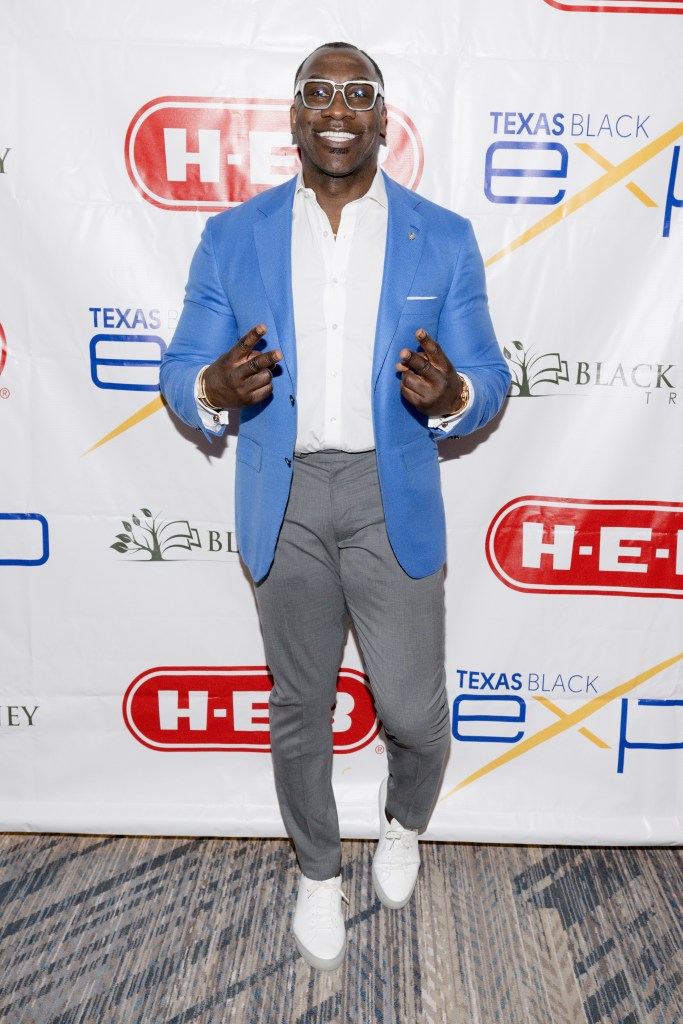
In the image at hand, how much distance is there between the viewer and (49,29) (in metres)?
2.11

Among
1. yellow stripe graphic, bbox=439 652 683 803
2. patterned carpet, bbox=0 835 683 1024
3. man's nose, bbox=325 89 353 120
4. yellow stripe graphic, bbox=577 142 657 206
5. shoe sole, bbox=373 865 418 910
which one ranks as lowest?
patterned carpet, bbox=0 835 683 1024

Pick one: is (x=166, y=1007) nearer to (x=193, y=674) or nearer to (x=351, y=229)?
(x=193, y=674)

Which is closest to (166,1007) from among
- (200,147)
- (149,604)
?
(149,604)

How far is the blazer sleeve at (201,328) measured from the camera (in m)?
1.94

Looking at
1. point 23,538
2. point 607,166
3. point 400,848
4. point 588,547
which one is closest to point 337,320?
point 607,166

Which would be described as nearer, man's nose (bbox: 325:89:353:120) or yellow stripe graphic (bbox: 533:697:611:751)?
man's nose (bbox: 325:89:353:120)

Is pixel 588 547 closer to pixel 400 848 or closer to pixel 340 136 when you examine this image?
pixel 400 848

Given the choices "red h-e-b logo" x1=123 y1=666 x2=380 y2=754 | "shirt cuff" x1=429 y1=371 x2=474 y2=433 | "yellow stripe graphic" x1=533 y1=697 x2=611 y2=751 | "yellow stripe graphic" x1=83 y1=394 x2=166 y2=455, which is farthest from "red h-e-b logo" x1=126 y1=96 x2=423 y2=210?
"yellow stripe graphic" x1=533 y1=697 x2=611 y2=751

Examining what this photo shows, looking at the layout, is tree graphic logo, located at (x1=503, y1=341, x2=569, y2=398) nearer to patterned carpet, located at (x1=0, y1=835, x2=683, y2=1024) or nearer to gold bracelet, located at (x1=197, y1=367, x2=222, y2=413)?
gold bracelet, located at (x1=197, y1=367, x2=222, y2=413)

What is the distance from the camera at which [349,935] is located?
2.13m

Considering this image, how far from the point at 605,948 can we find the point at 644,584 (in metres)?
0.93

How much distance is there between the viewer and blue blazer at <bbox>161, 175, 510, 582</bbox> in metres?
1.84

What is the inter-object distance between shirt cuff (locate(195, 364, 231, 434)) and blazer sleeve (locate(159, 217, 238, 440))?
0.04ft

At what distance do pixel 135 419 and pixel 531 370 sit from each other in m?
1.06
